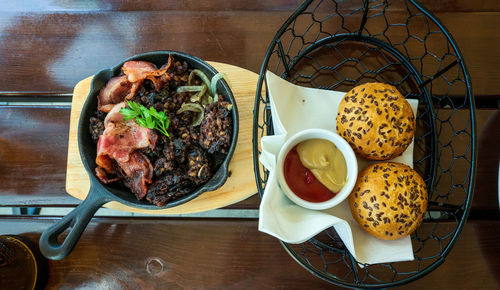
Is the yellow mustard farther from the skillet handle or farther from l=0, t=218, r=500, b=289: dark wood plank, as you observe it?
the skillet handle

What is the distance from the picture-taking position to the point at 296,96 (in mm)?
1245

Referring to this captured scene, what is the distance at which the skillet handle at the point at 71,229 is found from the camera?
106 cm

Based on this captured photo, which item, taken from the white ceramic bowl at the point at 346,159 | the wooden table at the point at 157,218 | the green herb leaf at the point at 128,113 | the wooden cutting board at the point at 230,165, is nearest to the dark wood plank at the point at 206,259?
the wooden table at the point at 157,218

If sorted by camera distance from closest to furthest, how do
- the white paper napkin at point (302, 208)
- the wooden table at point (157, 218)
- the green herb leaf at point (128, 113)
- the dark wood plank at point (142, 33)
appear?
the white paper napkin at point (302, 208) → the green herb leaf at point (128, 113) → the wooden table at point (157, 218) → the dark wood plank at point (142, 33)

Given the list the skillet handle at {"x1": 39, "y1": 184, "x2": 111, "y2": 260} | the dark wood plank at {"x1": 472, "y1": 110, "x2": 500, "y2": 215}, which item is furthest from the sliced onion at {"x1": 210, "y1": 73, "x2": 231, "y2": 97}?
the dark wood plank at {"x1": 472, "y1": 110, "x2": 500, "y2": 215}

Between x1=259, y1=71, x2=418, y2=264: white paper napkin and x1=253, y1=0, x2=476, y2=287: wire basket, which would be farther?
x1=253, y1=0, x2=476, y2=287: wire basket

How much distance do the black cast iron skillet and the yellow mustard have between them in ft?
0.84

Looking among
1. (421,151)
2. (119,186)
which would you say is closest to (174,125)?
(119,186)

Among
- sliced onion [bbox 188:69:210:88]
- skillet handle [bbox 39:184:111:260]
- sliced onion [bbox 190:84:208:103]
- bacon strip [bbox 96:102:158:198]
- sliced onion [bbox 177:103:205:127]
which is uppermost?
sliced onion [bbox 188:69:210:88]

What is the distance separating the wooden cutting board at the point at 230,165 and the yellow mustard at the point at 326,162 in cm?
30

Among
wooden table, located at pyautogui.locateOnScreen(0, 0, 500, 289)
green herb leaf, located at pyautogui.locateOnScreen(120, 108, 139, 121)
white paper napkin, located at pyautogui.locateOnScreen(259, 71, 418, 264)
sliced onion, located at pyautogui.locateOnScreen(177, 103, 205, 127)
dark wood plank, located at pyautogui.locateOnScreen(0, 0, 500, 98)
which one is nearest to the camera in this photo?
white paper napkin, located at pyautogui.locateOnScreen(259, 71, 418, 264)

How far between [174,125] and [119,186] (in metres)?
0.30

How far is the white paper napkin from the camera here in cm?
105

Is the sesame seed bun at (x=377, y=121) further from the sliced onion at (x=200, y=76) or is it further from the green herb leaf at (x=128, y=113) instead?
the green herb leaf at (x=128, y=113)
